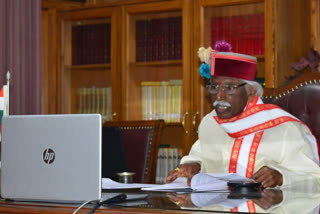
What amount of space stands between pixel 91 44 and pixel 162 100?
0.77 m

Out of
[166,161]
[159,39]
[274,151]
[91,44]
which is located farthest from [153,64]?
[274,151]

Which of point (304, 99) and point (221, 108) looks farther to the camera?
point (221, 108)

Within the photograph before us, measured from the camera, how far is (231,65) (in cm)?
282

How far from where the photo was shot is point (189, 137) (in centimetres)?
417

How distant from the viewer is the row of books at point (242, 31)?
3.97m

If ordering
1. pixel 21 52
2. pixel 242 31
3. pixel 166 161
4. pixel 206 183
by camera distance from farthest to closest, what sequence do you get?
pixel 166 161 → pixel 242 31 → pixel 21 52 → pixel 206 183

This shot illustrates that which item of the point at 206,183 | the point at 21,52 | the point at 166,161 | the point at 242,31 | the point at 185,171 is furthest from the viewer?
the point at 166,161

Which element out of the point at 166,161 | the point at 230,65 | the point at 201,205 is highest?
the point at 230,65

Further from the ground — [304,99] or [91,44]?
[91,44]

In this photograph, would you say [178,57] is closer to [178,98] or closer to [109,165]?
[178,98]

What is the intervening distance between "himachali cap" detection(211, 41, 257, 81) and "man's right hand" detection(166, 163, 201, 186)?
0.48 meters

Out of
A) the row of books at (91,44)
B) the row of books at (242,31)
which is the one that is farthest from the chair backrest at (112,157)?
the row of books at (91,44)

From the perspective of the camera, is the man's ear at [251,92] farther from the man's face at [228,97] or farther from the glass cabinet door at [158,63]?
the glass cabinet door at [158,63]

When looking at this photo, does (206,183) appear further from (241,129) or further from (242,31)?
(242,31)
